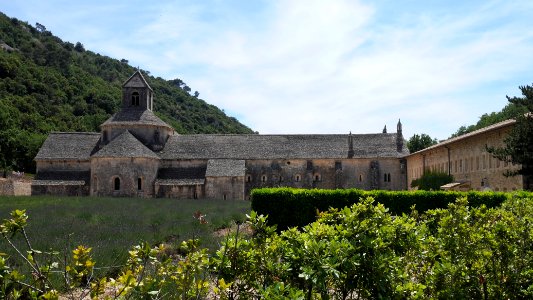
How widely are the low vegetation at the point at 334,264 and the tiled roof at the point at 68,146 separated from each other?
164 ft

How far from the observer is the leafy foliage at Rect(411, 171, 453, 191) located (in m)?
41.2

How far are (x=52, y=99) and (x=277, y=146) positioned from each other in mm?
53598

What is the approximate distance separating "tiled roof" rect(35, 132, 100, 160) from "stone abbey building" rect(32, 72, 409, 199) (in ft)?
0.31

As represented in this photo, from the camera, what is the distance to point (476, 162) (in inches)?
1389

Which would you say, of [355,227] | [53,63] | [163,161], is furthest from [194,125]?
[355,227]

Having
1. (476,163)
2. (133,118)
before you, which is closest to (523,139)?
(476,163)

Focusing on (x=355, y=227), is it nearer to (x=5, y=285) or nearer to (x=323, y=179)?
(x=5, y=285)

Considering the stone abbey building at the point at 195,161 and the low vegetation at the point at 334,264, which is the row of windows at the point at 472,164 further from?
the low vegetation at the point at 334,264

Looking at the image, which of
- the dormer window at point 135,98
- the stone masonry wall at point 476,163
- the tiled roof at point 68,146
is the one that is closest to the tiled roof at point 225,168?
the dormer window at point 135,98

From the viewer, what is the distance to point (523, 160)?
998 inches

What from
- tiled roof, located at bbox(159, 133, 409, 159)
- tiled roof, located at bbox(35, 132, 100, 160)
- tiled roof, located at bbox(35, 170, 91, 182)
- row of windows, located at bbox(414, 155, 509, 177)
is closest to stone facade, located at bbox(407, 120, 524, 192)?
row of windows, located at bbox(414, 155, 509, 177)

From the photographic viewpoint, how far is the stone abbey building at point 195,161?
49.4m

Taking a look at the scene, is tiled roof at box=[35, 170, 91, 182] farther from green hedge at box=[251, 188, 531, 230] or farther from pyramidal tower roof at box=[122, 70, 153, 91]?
green hedge at box=[251, 188, 531, 230]

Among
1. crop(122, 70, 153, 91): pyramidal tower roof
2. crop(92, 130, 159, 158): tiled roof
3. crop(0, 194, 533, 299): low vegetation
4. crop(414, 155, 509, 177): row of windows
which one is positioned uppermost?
crop(122, 70, 153, 91): pyramidal tower roof
